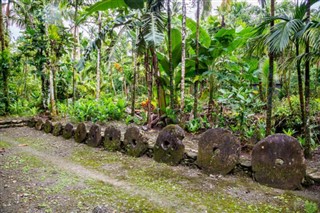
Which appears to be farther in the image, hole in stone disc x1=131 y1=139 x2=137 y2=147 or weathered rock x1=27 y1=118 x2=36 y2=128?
weathered rock x1=27 y1=118 x2=36 y2=128

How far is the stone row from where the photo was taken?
3.51 m

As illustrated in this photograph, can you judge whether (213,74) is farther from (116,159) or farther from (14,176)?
(14,176)

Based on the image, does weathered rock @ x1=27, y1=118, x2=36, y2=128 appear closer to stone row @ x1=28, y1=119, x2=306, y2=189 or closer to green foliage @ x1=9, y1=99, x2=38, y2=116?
green foliage @ x1=9, y1=99, x2=38, y2=116

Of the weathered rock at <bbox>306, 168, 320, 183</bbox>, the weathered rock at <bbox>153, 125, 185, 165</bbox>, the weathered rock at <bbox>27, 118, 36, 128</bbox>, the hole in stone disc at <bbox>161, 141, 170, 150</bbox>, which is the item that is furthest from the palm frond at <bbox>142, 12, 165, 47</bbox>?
the weathered rock at <bbox>27, 118, 36, 128</bbox>

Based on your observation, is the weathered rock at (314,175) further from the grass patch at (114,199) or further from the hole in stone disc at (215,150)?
the grass patch at (114,199)

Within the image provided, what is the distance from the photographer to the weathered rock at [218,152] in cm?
404

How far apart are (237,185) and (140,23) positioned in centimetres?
410

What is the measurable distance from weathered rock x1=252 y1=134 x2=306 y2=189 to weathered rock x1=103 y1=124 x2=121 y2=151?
9.66 feet

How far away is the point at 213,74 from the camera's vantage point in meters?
6.31

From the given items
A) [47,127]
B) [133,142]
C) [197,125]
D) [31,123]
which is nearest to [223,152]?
[133,142]

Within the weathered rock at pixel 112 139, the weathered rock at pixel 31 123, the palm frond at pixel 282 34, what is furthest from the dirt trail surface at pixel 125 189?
the weathered rock at pixel 31 123

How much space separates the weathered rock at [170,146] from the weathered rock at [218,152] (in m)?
0.42

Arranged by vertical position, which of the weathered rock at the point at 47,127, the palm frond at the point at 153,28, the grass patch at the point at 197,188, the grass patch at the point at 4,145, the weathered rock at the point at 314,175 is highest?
the palm frond at the point at 153,28

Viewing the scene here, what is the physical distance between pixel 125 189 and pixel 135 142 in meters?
1.80
